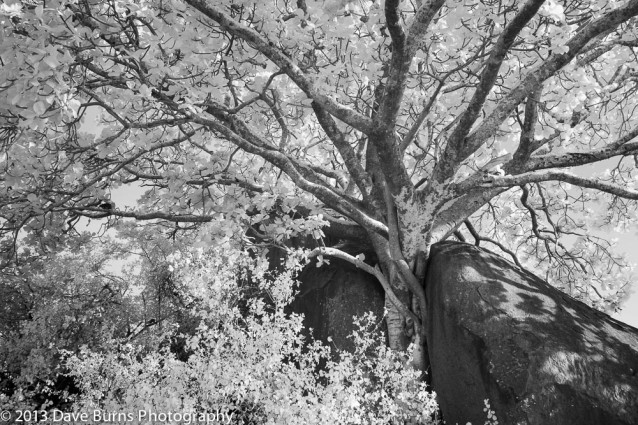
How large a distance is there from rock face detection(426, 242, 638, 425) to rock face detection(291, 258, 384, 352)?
1.33m

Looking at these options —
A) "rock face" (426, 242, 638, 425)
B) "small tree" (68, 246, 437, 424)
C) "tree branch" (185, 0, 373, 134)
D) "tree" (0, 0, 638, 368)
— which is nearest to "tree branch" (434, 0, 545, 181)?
"tree" (0, 0, 638, 368)

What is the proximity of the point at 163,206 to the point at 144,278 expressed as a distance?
8.86ft

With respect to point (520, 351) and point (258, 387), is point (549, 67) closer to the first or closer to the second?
point (520, 351)

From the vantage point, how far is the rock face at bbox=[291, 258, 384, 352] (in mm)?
7316

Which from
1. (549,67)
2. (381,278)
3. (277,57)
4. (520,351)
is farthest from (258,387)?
(549,67)

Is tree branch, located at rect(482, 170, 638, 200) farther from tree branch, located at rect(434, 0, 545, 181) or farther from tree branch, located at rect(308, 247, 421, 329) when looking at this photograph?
tree branch, located at rect(308, 247, 421, 329)

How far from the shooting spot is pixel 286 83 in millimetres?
8305

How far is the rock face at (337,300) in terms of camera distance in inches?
288

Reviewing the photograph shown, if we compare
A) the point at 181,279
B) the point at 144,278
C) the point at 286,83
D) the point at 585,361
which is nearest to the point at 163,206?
the point at 181,279

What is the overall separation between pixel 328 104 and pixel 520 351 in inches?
147

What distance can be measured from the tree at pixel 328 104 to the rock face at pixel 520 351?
30.4 inches

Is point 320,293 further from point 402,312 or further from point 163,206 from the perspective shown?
point 163,206

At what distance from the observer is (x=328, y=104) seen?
5656 millimetres

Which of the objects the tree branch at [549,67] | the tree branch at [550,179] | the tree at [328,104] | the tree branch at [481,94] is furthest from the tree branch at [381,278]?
the tree branch at [549,67]
